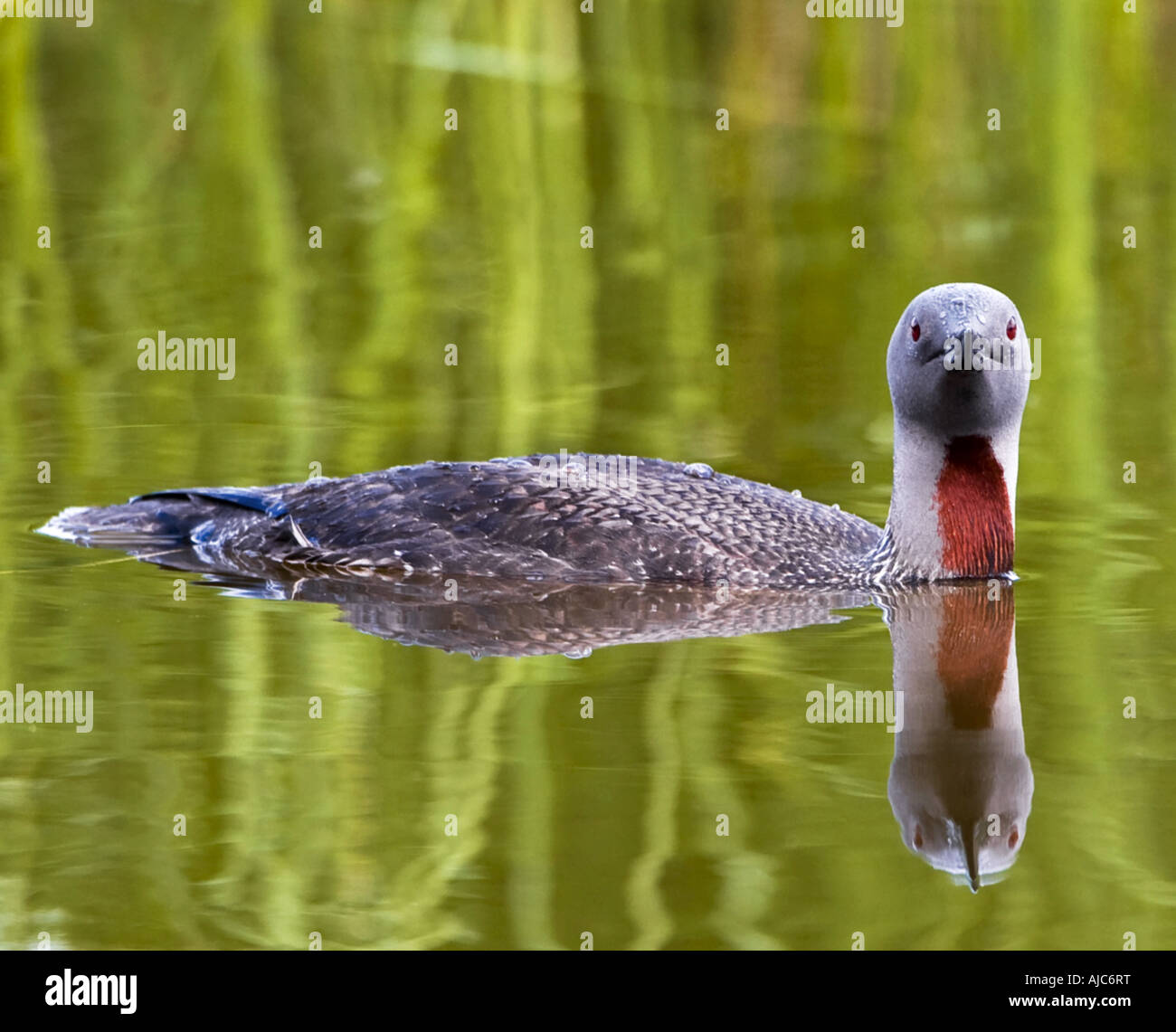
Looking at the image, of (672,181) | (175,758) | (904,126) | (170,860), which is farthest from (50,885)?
(904,126)

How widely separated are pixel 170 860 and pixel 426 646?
2086 millimetres

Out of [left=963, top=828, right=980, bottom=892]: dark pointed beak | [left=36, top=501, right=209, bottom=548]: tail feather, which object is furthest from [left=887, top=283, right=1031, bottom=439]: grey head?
[left=36, top=501, right=209, bottom=548]: tail feather

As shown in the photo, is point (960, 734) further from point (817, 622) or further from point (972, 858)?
point (817, 622)

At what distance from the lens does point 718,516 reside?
8.34 m

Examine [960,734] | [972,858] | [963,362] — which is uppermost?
[963,362]

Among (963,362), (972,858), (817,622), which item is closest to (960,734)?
(972,858)

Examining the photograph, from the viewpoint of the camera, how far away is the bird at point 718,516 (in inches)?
317

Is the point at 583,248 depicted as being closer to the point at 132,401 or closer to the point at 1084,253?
the point at 1084,253

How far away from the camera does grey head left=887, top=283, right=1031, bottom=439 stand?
25.8ft

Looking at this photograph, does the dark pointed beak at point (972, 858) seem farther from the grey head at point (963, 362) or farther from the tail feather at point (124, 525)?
the tail feather at point (124, 525)

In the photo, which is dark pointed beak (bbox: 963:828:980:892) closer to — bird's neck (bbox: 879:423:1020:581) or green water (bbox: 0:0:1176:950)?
green water (bbox: 0:0:1176:950)

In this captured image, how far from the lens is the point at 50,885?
5.27m

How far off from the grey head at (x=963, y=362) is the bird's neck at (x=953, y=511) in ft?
0.34

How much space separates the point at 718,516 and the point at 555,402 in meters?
2.98
